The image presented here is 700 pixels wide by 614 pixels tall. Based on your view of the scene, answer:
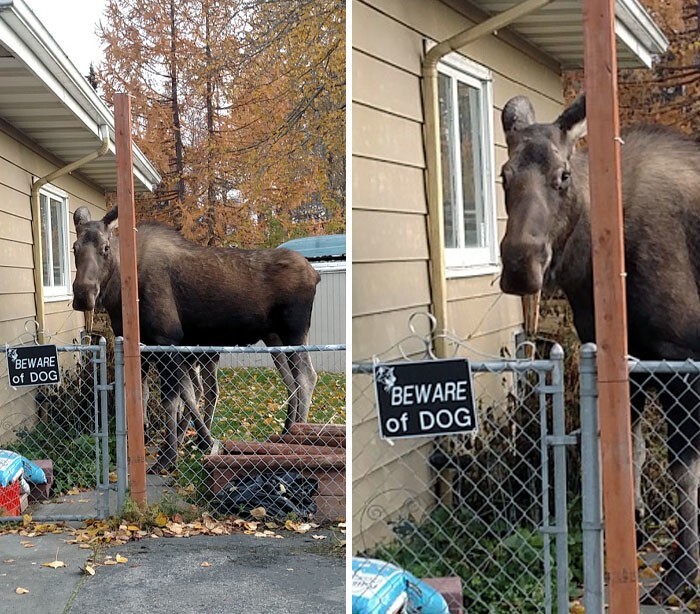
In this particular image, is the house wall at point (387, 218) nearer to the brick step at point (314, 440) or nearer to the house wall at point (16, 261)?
the brick step at point (314, 440)

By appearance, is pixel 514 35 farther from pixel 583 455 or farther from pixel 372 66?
pixel 583 455

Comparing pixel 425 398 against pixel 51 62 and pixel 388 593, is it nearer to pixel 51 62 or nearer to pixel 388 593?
pixel 388 593

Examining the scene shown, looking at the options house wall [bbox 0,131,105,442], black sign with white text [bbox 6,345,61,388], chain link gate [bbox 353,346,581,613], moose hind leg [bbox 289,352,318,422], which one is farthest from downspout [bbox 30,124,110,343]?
chain link gate [bbox 353,346,581,613]

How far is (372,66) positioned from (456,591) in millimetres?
2499

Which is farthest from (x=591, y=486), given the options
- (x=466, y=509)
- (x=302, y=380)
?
(x=302, y=380)

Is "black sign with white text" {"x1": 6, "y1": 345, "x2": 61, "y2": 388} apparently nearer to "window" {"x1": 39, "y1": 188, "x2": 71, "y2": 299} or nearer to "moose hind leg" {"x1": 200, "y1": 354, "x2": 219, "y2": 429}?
"moose hind leg" {"x1": 200, "y1": 354, "x2": 219, "y2": 429}

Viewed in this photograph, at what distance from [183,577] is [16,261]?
14.3 ft

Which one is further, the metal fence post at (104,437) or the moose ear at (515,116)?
the metal fence post at (104,437)

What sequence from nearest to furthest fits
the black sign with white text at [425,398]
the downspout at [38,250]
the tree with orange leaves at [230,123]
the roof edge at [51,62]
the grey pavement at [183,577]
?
the black sign with white text at [425,398]
the grey pavement at [183,577]
the roof edge at [51,62]
the downspout at [38,250]
the tree with orange leaves at [230,123]

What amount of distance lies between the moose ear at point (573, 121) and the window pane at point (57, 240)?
715 centimetres

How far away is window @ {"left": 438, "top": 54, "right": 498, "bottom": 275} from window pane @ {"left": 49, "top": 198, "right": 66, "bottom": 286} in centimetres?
566

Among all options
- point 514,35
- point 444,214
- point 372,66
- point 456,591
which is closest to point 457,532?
point 456,591

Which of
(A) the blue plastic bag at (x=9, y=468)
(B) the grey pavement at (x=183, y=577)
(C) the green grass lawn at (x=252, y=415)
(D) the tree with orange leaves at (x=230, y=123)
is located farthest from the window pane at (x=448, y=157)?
(D) the tree with orange leaves at (x=230, y=123)

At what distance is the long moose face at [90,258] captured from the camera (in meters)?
6.71
